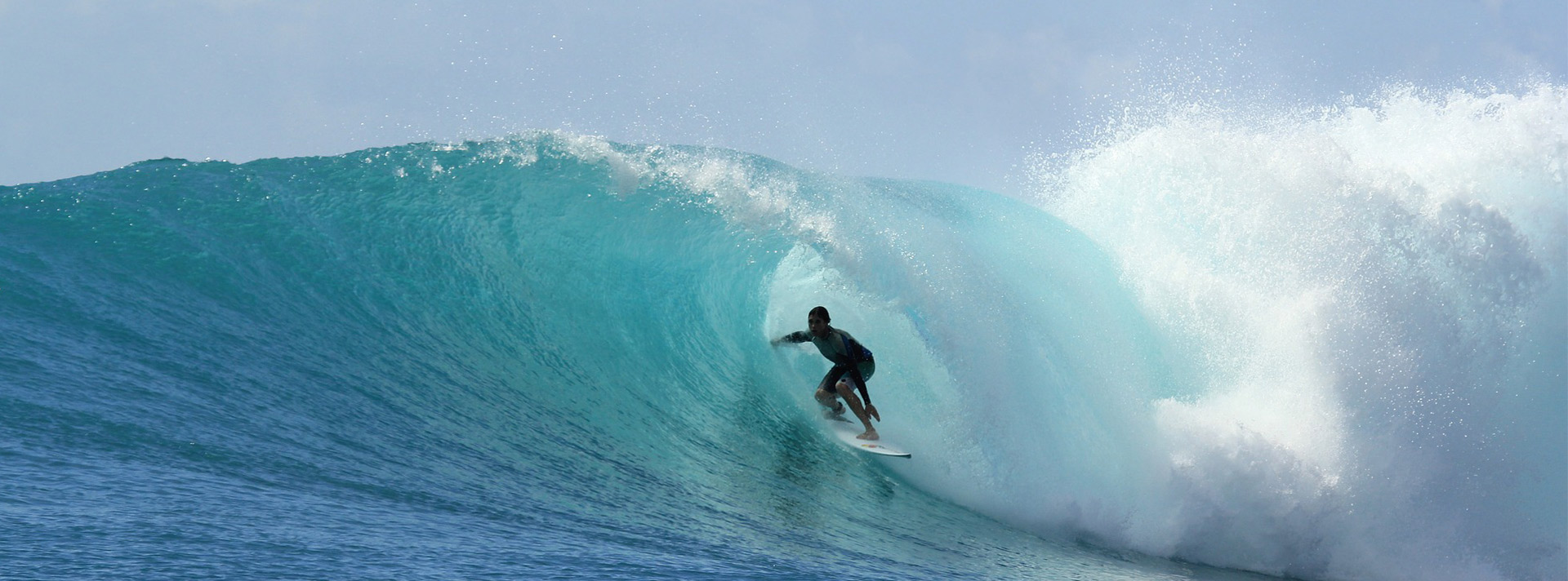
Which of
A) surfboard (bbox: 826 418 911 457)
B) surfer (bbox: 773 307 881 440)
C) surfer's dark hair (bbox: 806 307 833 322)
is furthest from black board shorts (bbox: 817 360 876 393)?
surfer's dark hair (bbox: 806 307 833 322)

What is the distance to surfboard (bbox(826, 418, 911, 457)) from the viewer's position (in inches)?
282

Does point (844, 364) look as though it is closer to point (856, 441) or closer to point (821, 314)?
point (821, 314)

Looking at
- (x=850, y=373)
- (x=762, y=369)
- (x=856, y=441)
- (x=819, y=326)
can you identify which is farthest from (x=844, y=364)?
(x=762, y=369)

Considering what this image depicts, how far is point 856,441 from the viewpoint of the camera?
24.2ft

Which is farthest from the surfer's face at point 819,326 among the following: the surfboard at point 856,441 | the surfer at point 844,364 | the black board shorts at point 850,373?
the surfboard at point 856,441

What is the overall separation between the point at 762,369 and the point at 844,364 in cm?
148

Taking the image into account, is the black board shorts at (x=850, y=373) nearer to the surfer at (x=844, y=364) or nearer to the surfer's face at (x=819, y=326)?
the surfer at (x=844, y=364)

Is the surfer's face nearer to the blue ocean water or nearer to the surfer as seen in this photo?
the surfer

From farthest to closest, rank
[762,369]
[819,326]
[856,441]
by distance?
[762,369], [856,441], [819,326]

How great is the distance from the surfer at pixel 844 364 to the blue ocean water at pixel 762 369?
0.34 m

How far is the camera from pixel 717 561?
435 cm

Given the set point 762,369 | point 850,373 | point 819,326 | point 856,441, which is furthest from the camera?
point 762,369

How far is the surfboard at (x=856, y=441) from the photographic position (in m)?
7.16

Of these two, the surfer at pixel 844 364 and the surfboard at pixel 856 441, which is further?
the surfer at pixel 844 364
